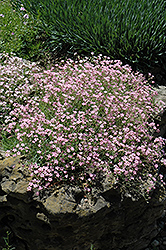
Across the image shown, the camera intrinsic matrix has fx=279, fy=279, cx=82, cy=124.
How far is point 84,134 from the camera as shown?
3.05m

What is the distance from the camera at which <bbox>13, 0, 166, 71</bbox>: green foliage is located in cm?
471

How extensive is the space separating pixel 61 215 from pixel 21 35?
3.63 meters

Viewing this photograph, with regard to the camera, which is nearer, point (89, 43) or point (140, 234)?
point (140, 234)

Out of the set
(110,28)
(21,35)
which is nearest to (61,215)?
(110,28)

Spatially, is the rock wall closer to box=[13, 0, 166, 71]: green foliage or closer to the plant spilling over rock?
the plant spilling over rock

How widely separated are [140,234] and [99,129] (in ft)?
4.76

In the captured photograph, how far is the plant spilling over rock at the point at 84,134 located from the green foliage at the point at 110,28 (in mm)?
1070

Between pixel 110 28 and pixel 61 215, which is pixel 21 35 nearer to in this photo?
pixel 110 28

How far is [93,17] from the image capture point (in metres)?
4.91

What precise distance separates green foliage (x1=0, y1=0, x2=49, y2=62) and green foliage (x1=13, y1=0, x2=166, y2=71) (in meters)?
0.19

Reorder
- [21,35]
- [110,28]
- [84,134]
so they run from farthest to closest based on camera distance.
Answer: [21,35]
[110,28]
[84,134]

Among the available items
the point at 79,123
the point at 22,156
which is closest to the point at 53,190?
the point at 22,156

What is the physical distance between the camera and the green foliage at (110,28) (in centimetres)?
471

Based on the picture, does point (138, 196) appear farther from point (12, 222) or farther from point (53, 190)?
point (12, 222)
